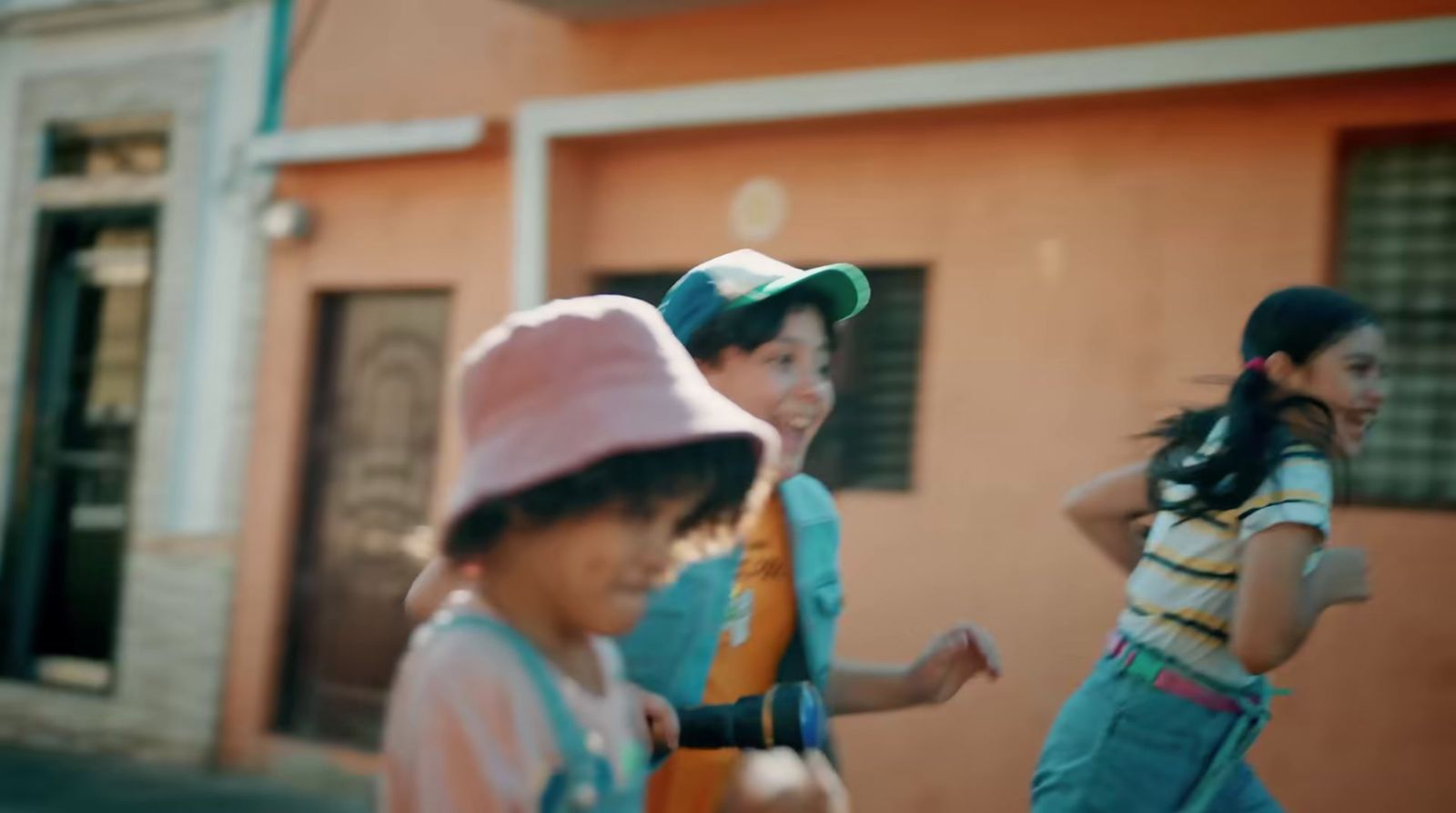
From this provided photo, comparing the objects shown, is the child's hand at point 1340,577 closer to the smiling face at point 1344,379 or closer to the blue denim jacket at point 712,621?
the smiling face at point 1344,379

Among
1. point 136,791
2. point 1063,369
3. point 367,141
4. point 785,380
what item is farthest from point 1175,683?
point 136,791

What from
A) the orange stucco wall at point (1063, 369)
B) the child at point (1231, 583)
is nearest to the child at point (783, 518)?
the child at point (1231, 583)

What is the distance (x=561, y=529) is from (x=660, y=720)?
1.29ft

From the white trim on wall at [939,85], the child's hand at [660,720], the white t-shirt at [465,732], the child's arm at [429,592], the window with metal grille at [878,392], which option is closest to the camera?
the white t-shirt at [465,732]

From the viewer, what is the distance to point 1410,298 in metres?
5.86

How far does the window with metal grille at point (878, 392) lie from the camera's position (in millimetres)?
6973

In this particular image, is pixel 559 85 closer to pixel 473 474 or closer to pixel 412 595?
pixel 412 595

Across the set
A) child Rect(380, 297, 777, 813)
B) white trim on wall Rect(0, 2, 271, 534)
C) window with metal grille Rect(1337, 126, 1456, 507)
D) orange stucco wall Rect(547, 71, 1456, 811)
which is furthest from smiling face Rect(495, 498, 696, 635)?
white trim on wall Rect(0, 2, 271, 534)

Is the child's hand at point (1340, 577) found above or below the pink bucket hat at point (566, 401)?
below

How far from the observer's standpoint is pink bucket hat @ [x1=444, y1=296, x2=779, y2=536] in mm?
1873

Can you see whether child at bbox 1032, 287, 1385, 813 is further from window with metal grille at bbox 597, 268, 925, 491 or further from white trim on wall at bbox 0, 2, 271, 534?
white trim on wall at bbox 0, 2, 271, 534

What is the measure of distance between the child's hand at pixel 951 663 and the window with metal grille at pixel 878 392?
4.03m

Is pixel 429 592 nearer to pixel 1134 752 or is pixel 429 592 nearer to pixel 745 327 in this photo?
pixel 745 327

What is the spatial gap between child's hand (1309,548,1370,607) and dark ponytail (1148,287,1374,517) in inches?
7.1
